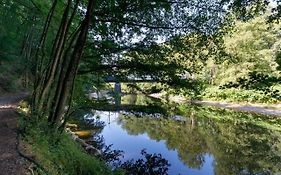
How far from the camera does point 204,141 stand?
65.6 feet

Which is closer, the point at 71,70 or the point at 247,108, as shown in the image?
the point at 71,70

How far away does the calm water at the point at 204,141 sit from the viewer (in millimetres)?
14922

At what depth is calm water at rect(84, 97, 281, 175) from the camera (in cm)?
1492

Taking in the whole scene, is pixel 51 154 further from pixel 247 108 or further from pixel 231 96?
pixel 231 96

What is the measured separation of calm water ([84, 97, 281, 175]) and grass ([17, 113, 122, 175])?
1.80 meters

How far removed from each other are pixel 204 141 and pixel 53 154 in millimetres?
12800

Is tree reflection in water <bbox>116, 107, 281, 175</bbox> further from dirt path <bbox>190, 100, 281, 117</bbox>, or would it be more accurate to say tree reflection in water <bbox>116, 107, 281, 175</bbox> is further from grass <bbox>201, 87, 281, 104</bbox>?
grass <bbox>201, 87, 281, 104</bbox>

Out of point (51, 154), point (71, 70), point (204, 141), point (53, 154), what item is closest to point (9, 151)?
point (51, 154)

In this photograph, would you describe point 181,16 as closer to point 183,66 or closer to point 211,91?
point 183,66

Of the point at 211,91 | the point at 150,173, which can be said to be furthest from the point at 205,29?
the point at 211,91

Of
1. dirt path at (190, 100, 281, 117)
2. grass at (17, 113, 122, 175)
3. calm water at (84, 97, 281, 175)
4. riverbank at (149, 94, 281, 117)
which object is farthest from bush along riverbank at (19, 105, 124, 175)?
dirt path at (190, 100, 281, 117)

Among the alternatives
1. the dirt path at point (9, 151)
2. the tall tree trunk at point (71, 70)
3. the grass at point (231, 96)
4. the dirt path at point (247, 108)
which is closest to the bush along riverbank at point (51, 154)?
the dirt path at point (9, 151)

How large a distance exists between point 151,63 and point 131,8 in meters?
1.55

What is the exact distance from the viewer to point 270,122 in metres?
26.6
